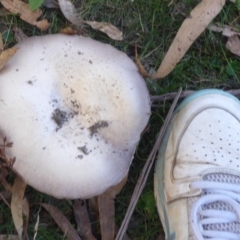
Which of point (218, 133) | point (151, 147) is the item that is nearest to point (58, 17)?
point (151, 147)

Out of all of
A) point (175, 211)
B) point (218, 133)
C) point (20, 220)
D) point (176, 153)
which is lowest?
point (20, 220)

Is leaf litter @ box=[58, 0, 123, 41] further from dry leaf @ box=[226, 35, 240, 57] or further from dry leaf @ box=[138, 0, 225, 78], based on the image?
dry leaf @ box=[226, 35, 240, 57]

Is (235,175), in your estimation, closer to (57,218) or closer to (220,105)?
(220,105)

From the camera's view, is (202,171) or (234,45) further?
(234,45)

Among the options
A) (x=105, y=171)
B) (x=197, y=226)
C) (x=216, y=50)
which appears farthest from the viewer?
(x=216, y=50)

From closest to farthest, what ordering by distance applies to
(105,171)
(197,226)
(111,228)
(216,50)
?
(105,171)
(197,226)
(111,228)
(216,50)

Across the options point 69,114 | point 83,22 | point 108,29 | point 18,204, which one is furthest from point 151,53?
point 18,204

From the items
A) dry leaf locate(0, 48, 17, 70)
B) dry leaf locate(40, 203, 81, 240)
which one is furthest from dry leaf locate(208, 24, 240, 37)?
dry leaf locate(40, 203, 81, 240)

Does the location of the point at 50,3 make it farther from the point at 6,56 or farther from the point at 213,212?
the point at 213,212
